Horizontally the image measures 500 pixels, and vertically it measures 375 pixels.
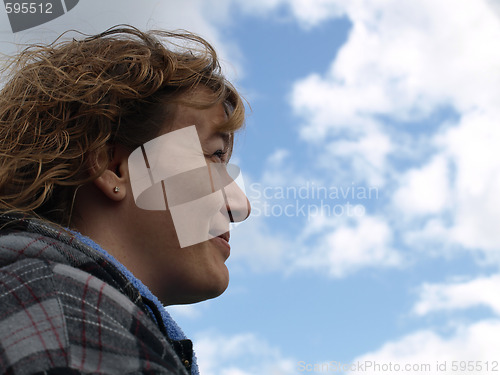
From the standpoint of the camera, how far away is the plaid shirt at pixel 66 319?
4.26 feet

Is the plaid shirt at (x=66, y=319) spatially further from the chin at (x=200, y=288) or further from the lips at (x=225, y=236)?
the lips at (x=225, y=236)

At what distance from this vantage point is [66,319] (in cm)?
137

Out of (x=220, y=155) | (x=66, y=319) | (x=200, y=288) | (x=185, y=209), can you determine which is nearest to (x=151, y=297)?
(x=200, y=288)

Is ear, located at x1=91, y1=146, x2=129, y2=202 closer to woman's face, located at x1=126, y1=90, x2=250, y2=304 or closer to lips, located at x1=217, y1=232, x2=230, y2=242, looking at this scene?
woman's face, located at x1=126, y1=90, x2=250, y2=304

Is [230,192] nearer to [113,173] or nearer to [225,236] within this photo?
[225,236]

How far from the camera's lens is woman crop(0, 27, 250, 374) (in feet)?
6.52

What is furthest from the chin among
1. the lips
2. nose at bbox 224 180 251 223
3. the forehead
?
the forehead

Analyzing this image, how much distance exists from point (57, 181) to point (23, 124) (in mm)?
313

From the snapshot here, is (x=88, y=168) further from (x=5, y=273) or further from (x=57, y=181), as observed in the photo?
(x=5, y=273)

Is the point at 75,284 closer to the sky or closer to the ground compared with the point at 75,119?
closer to the ground

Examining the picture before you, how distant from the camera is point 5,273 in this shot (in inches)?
56.9

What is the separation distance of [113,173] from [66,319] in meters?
0.84

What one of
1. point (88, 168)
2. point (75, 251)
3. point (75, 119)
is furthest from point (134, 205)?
point (75, 251)

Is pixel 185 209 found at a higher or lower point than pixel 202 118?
lower
